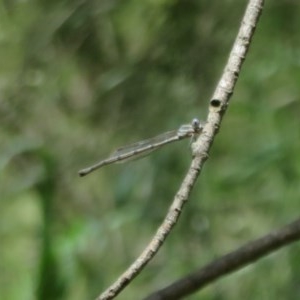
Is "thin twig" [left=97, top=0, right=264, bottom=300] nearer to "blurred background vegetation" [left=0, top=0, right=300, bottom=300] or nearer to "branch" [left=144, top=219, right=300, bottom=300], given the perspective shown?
"branch" [left=144, top=219, right=300, bottom=300]

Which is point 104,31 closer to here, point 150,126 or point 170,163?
point 150,126

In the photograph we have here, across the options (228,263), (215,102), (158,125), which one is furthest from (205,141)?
(158,125)

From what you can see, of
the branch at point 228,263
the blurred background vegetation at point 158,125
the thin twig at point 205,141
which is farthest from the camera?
the blurred background vegetation at point 158,125

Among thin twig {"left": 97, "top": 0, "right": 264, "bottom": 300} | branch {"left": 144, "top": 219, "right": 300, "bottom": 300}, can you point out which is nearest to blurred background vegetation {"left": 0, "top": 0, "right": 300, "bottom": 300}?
→ branch {"left": 144, "top": 219, "right": 300, "bottom": 300}

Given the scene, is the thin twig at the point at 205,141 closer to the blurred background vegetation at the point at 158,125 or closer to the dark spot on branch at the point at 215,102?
the dark spot on branch at the point at 215,102

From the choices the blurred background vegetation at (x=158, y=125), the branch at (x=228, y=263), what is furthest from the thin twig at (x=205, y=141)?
the blurred background vegetation at (x=158, y=125)
